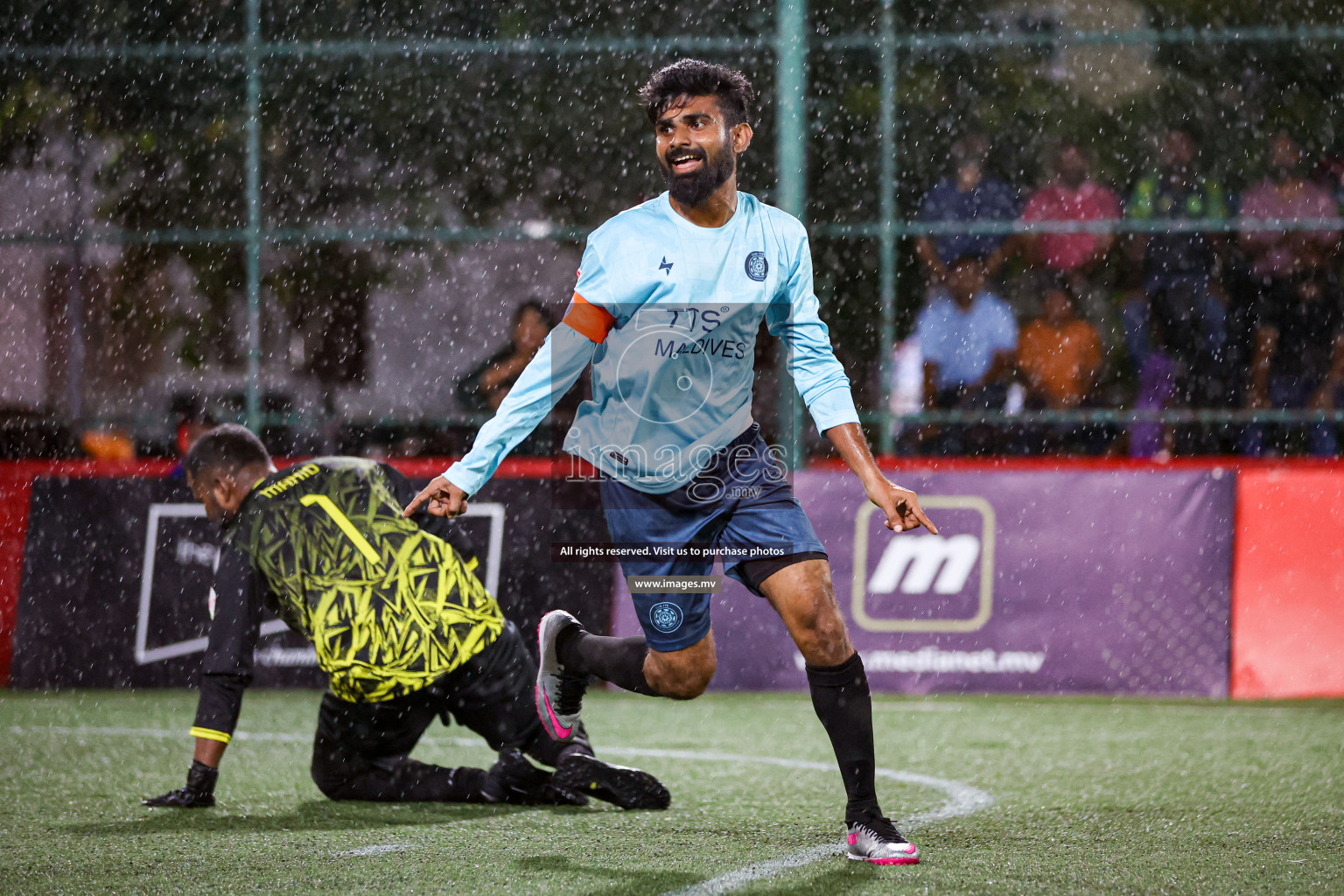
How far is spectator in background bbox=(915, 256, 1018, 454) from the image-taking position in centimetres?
938

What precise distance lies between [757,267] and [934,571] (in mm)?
3857

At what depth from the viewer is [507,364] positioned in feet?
30.4

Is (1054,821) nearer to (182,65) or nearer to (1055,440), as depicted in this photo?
(1055,440)

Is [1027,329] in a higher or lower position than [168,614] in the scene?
higher

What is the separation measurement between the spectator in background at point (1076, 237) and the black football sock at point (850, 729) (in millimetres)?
6080

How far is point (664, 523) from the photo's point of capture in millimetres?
4344

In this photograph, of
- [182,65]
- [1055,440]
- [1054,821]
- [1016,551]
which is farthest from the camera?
[182,65]

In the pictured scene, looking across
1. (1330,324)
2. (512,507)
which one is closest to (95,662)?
(512,507)

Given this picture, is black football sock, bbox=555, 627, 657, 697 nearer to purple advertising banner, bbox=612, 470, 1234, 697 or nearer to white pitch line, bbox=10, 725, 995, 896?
white pitch line, bbox=10, 725, 995, 896

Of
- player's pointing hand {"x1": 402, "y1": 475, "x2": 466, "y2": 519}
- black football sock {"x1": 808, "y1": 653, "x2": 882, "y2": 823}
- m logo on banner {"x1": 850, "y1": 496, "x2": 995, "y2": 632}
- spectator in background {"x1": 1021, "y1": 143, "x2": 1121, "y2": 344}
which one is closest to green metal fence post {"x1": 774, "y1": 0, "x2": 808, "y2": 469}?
m logo on banner {"x1": 850, "y1": 496, "x2": 995, "y2": 632}

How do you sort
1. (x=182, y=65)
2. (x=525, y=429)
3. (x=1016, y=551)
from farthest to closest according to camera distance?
(x=182, y=65) → (x=1016, y=551) → (x=525, y=429)

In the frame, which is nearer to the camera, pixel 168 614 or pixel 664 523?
pixel 664 523

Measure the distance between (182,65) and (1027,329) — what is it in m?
6.92

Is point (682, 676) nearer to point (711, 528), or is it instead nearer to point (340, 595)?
point (711, 528)
